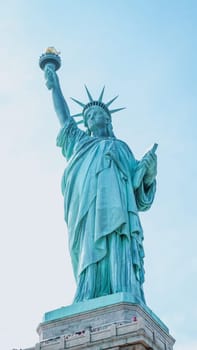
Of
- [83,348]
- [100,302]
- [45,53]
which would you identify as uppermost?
[45,53]

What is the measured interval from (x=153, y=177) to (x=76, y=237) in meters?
2.86

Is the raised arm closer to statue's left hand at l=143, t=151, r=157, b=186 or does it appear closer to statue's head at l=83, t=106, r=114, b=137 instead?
statue's head at l=83, t=106, r=114, b=137

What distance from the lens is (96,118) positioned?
2209 cm

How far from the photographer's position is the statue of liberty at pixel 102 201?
18.3 metres

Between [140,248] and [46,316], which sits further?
[140,248]

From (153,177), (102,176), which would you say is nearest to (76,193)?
(102,176)

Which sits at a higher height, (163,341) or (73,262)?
(73,262)

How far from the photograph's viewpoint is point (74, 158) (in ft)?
68.1

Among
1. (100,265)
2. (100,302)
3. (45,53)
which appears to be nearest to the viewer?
(100,302)

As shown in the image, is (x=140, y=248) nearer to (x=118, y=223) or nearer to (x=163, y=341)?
(x=118, y=223)

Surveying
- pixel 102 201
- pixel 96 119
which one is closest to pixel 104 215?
pixel 102 201

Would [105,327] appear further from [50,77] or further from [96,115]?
[50,77]

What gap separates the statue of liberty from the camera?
1833 cm

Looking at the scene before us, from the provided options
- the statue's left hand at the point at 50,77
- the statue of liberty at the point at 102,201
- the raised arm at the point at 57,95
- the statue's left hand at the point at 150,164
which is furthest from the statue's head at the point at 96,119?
the statue's left hand at the point at 150,164
